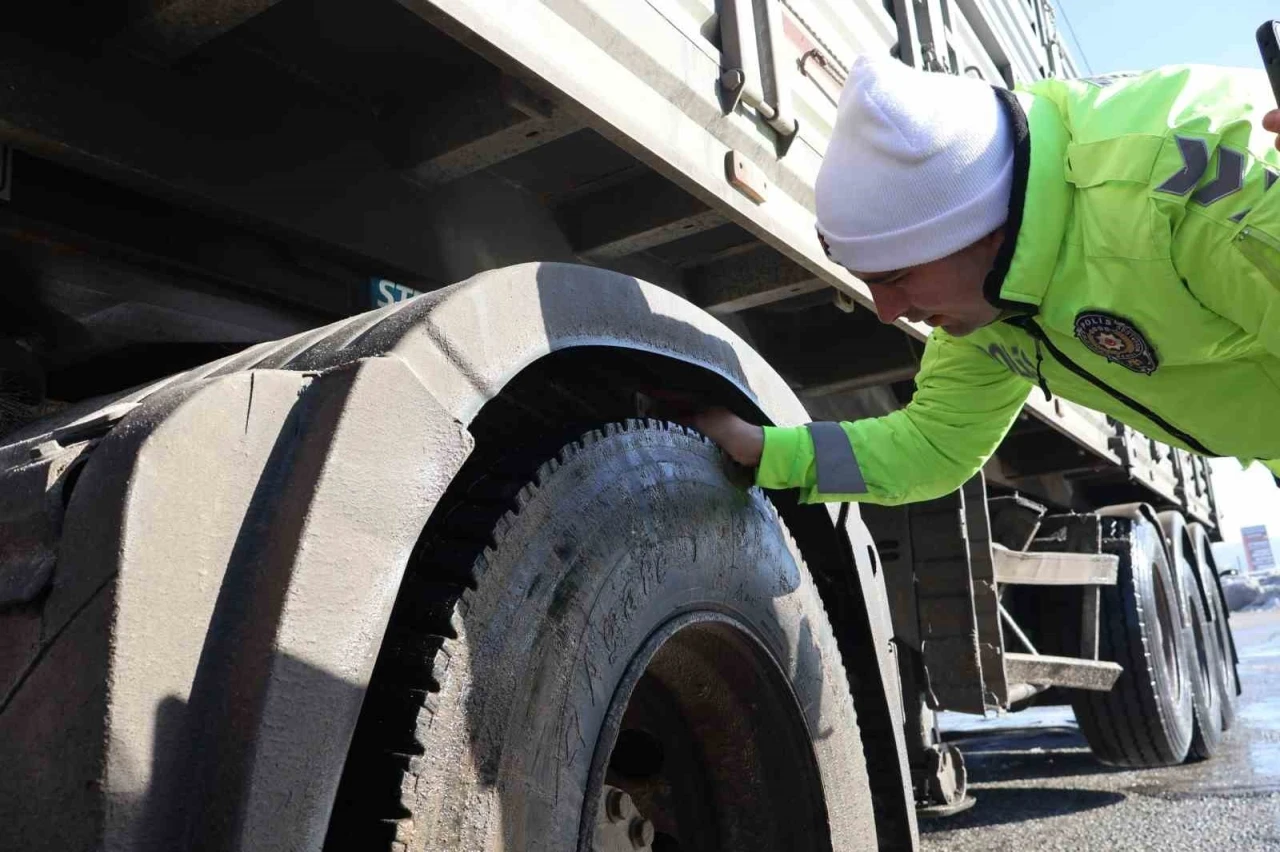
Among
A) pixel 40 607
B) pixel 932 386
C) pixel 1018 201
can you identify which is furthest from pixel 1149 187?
pixel 40 607

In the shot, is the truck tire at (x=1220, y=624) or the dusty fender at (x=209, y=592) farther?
the truck tire at (x=1220, y=624)

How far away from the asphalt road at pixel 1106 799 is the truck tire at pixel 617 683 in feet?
8.93

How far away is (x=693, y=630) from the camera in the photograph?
1.65m

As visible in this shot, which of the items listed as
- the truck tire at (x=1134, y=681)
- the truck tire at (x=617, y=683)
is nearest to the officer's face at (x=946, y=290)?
the truck tire at (x=617, y=683)

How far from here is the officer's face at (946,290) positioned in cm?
167

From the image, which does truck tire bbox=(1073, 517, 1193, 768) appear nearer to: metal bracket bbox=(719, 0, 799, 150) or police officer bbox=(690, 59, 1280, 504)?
police officer bbox=(690, 59, 1280, 504)

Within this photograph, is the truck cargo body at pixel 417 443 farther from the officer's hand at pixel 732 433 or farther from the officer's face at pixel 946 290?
the officer's face at pixel 946 290

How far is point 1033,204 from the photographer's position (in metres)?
1.55

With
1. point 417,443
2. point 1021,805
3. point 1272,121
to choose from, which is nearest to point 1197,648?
point 1021,805

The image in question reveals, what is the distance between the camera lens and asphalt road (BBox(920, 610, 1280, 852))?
163 inches

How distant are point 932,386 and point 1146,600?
11.5 ft

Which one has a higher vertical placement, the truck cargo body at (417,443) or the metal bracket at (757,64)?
the metal bracket at (757,64)

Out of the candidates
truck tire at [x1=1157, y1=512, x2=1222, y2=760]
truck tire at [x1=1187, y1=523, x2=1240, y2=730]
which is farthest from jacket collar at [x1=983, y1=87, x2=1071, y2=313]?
truck tire at [x1=1187, y1=523, x2=1240, y2=730]

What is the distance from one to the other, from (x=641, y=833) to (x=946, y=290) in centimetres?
97
